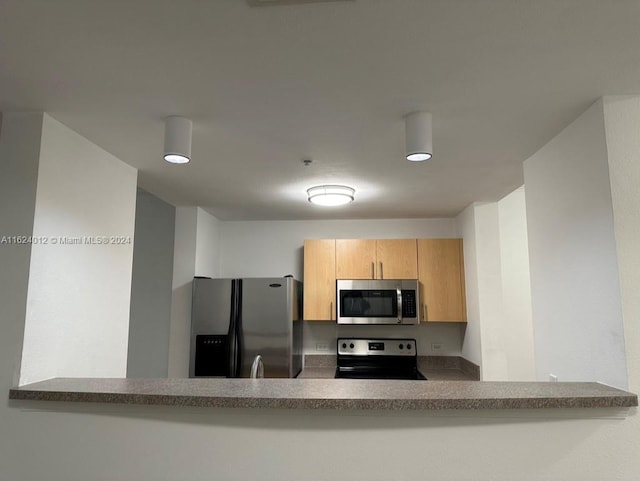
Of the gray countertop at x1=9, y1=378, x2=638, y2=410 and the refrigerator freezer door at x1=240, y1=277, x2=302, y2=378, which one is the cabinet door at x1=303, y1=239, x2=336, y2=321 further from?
the gray countertop at x1=9, y1=378, x2=638, y2=410

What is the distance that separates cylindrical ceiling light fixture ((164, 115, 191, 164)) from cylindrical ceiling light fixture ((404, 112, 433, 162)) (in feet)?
3.38

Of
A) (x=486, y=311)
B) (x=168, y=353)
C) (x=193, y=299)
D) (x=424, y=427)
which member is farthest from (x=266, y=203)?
(x=424, y=427)

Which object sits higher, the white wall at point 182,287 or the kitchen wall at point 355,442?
the white wall at point 182,287

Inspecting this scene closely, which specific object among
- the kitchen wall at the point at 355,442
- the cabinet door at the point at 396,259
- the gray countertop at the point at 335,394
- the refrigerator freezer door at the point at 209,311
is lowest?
the kitchen wall at the point at 355,442

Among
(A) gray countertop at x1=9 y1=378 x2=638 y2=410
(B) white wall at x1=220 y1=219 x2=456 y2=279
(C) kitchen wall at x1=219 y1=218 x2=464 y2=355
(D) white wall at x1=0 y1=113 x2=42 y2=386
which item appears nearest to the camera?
(A) gray countertop at x1=9 y1=378 x2=638 y2=410

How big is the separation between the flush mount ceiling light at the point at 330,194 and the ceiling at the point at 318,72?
0.39m

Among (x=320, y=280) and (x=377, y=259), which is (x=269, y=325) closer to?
(x=320, y=280)

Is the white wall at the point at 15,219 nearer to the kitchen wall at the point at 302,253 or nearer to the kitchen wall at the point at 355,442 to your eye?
the kitchen wall at the point at 355,442

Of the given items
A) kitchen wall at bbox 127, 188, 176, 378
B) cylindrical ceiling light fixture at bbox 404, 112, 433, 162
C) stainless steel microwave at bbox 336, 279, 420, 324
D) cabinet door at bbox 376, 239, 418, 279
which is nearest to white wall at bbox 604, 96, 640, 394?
cylindrical ceiling light fixture at bbox 404, 112, 433, 162

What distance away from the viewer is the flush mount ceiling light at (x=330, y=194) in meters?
2.92

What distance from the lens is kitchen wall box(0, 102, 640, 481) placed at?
4.95 feet

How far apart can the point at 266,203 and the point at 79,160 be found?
5.38 feet

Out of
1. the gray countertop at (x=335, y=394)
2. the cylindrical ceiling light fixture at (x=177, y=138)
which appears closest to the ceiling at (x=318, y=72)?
the cylindrical ceiling light fixture at (x=177, y=138)

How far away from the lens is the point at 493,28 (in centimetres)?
128
